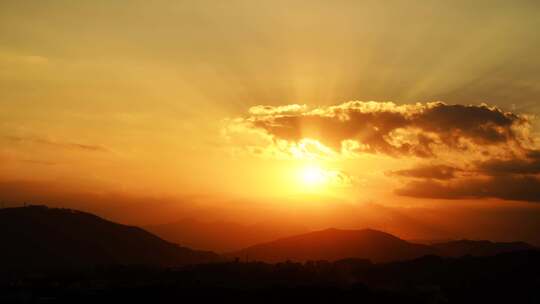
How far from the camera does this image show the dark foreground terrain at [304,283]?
115 m

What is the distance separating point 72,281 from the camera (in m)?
143

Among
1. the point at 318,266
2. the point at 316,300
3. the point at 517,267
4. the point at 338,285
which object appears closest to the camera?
the point at 316,300

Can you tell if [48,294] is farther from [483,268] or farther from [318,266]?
[483,268]

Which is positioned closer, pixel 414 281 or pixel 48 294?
pixel 48 294

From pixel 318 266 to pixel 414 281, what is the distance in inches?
1581

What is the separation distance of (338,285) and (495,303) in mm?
34917

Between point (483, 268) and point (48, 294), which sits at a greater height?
point (483, 268)

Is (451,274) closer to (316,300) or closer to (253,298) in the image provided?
(316,300)

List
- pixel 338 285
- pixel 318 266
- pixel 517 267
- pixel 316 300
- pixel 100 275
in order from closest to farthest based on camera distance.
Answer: pixel 316 300 → pixel 338 285 → pixel 517 267 → pixel 100 275 → pixel 318 266

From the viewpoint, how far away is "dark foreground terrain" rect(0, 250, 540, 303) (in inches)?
4530

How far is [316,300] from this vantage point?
112 m

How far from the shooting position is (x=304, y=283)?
13662 cm

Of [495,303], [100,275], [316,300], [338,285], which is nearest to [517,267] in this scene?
[495,303]

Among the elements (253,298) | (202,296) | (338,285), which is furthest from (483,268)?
(202,296)
